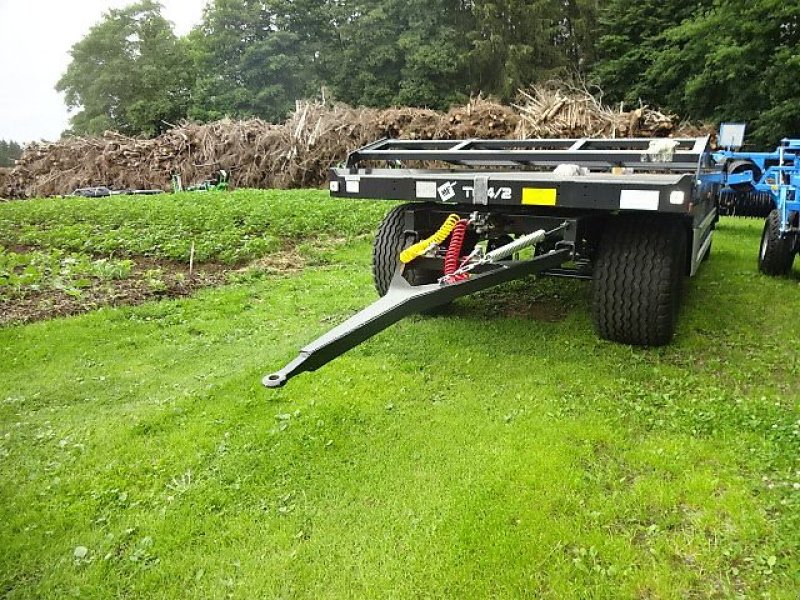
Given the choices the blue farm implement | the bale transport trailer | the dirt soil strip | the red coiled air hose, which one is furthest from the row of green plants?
the blue farm implement

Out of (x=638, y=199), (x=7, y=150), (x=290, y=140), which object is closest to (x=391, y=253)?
(x=638, y=199)

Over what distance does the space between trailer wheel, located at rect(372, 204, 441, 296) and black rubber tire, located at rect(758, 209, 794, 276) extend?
3.37 metres

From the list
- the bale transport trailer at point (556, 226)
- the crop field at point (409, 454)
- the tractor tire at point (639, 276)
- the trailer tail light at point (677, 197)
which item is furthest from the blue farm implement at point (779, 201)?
the trailer tail light at point (677, 197)

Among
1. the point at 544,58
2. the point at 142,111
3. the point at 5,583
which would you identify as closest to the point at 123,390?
the point at 5,583

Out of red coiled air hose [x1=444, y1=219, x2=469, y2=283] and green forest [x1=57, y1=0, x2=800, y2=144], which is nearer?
red coiled air hose [x1=444, y1=219, x2=469, y2=283]

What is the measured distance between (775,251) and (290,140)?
1443cm

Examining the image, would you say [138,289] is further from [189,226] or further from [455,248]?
[455,248]

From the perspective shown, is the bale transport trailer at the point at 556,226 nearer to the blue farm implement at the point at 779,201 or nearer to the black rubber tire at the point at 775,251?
the blue farm implement at the point at 779,201

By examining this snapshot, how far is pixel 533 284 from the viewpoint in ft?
18.9

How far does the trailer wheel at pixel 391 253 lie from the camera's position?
470 centimetres

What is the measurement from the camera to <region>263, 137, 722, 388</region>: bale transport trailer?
3.40 meters

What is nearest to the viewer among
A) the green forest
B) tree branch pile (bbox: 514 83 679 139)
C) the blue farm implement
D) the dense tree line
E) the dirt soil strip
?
the blue farm implement

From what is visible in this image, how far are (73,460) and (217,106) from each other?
36.2m

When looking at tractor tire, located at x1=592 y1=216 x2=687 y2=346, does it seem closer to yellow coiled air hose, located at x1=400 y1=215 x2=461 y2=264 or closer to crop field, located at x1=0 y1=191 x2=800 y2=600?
crop field, located at x1=0 y1=191 x2=800 y2=600
